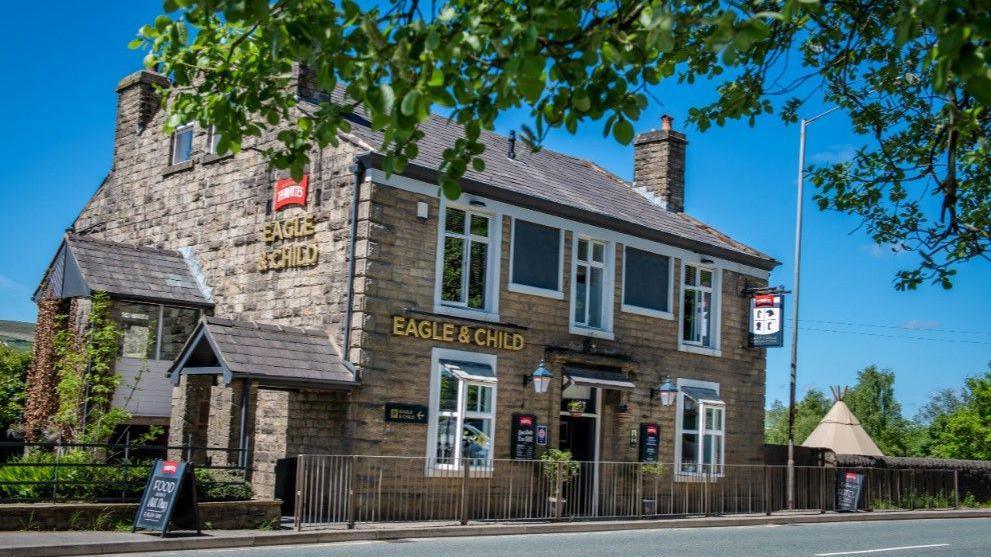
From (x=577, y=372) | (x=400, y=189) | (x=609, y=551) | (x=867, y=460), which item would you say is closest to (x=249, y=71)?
(x=609, y=551)

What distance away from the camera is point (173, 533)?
14047 millimetres

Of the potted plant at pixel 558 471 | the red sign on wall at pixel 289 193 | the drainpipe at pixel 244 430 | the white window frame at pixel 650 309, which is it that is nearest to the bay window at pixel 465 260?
the red sign on wall at pixel 289 193

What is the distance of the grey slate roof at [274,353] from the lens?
54.8ft

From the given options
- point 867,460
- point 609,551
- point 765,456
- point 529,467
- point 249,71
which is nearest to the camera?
point 249,71

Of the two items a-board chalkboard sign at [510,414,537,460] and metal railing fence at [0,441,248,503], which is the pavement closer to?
metal railing fence at [0,441,248,503]

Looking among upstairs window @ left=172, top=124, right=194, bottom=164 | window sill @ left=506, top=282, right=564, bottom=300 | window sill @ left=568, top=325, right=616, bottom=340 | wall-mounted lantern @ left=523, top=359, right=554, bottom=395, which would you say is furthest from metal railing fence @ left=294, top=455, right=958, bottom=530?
upstairs window @ left=172, top=124, right=194, bottom=164

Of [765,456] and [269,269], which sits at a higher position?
[269,269]

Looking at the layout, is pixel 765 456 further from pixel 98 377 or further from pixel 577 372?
pixel 98 377

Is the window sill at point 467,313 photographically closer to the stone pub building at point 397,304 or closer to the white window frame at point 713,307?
the stone pub building at point 397,304

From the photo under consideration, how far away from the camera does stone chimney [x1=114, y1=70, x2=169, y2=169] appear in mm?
24531

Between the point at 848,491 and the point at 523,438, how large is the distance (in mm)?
9872

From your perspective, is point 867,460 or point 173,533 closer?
point 173,533

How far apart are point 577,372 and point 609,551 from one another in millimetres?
6985

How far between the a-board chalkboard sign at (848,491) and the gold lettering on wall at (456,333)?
9.99 m
